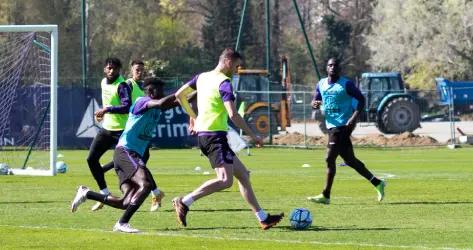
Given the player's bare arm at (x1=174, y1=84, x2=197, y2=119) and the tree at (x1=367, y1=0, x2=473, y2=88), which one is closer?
the player's bare arm at (x1=174, y1=84, x2=197, y2=119)

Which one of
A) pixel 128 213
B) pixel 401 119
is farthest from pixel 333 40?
pixel 128 213

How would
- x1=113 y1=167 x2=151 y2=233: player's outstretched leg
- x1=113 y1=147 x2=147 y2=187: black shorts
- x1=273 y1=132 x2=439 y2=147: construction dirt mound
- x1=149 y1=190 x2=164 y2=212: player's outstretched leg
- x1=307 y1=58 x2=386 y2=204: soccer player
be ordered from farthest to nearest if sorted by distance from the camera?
x1=273 y1=132 x2=439 y2=147: construction dirt mound → x1=307 y1=58 x2=386 y2=204: soccer player → x1=149 y1=190 x2=164 y2=212: player's outstretched leg → x1=113 y1=147 x2=147 y2=187: black shorts → x1=113 y1=167 x2=151 y2=233: player's outstretched leg

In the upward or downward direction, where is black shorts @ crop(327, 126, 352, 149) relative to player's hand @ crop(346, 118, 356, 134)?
downward

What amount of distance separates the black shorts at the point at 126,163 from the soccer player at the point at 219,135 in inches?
25.6

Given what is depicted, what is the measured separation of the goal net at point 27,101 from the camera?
83.0ft

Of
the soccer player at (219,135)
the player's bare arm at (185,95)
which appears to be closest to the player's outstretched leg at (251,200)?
the soccer player at (219,135)

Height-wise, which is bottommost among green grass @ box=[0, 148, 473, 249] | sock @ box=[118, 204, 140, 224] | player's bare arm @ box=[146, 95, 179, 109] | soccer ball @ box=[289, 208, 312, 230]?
green grass @ box=[0, 148, 473, 249]

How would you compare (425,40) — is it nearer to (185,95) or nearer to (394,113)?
(394,113)

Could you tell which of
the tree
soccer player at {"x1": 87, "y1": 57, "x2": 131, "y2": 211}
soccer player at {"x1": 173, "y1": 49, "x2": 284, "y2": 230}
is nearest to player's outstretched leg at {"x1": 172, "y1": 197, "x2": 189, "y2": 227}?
soccer player at {"x1": 173, "y1": 49, "x2": 284, "y2": 230}

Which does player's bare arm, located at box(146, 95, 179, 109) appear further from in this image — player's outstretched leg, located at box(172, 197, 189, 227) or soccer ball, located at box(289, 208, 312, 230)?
soccer ball, located at box(289, 208, 312, 230)

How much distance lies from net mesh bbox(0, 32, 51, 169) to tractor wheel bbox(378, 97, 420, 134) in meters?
15.6

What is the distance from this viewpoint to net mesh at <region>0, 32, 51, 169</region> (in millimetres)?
29922

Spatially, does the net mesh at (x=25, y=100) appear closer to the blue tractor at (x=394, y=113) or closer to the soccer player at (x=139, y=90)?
the soccer player at (x=139, y=90)

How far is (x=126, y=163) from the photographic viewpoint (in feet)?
45.8
